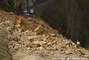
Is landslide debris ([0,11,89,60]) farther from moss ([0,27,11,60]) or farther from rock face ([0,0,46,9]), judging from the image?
rock face ([0,0,46,9])

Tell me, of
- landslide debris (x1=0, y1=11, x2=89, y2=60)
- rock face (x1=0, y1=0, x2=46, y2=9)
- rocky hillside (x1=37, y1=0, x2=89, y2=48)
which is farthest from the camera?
rocky hillside (x1=37, y1=0, x2=89, y2=48)

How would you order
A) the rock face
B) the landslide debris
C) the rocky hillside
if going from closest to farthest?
the landslide debris, the rock face, the rocky hillside

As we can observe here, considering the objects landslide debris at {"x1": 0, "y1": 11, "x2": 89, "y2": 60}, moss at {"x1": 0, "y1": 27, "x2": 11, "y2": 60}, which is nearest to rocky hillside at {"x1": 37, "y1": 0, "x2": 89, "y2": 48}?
landslide debris at {"x1": 0, "y1": 11, "x2": 89, "y2": 60}

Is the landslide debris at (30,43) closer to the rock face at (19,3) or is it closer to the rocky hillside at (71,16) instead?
the rock face at (19,3)

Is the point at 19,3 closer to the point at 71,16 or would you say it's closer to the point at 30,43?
the point at 71,16

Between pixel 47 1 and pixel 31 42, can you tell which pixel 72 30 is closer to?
pixel 47 1

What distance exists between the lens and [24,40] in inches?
402

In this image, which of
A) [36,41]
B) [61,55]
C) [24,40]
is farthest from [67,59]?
[24,40]

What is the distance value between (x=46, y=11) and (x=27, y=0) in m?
4.50

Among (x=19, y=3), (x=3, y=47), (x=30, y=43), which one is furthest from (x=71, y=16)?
(x=3, y=47)

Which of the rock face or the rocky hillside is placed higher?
the rock face

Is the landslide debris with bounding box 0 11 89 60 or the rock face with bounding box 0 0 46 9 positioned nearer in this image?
the landslide debris with bounding box 0 11 89 60

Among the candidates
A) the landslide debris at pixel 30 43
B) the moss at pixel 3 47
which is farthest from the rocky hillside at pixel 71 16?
the moss at pixel 3 47

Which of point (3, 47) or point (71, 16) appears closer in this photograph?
point (3, 47)
